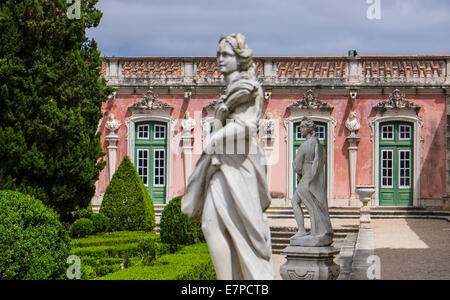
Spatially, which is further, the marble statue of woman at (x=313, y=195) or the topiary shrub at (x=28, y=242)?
the marble statue of woman at (x=313, y=195)

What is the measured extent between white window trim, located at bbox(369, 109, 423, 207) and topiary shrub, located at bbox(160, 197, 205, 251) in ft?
27.5

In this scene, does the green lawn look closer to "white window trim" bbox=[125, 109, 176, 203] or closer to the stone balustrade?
"white window trim" bbox=[125, 109, 176, 203]

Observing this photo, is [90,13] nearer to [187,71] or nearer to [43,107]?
[43,107]

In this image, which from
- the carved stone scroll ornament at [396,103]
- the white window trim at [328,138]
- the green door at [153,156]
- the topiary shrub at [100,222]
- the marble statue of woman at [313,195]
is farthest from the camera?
the green door at [153,156]

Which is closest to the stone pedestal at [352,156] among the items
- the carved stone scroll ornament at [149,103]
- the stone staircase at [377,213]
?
the stone staircase at [377,213]

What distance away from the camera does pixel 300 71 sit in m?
20.2

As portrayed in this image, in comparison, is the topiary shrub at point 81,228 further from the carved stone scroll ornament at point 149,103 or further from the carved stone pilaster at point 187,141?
the carved stone scroll ornament at point 149,103

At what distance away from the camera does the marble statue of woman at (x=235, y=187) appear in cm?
435

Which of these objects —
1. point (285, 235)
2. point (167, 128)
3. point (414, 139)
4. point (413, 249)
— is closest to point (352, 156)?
point (414, 139)

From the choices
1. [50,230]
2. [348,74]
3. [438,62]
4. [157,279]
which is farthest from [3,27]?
[438,62]

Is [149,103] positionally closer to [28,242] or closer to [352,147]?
[352,147]

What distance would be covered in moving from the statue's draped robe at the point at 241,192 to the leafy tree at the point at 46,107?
27.9 feet

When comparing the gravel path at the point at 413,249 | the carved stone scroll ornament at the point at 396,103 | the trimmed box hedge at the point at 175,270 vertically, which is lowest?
the gravel path at the point at 413,249

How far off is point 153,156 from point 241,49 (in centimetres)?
1612
